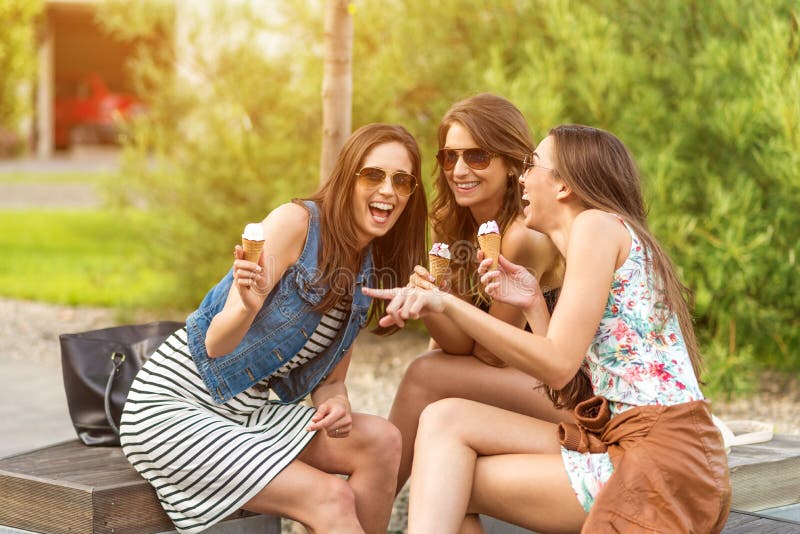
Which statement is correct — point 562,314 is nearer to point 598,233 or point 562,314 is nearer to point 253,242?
point 598,233

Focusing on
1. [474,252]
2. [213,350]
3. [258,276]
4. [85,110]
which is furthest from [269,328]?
[85,110]

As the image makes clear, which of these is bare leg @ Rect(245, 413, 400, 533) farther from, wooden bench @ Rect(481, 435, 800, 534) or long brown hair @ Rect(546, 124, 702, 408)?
long brown hair @ Rect(546, 124, 702, 408)

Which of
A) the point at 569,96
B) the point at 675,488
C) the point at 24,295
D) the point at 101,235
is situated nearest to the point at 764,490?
the point at 675,488

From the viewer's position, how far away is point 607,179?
108 inches

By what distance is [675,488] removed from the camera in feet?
8.31

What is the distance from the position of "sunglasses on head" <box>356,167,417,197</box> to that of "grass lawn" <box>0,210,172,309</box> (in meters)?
5.05

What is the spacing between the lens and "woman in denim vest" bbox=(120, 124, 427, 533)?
2.92 m

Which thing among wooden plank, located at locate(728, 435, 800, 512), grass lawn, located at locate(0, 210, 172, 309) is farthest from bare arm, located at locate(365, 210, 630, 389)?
grass lawn, located at locate(0, 210, 172, 309)

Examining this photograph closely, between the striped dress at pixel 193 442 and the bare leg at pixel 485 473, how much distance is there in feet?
1.43

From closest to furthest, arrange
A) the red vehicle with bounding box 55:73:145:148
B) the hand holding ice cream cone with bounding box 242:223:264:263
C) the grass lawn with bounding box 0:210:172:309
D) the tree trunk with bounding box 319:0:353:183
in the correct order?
1. the hand holding ice cream cone with bounding box 242:223:264:263
2. the tree trunk with bounding box 319:0:353:183
3. the grass lawn with bounding box 0:210:172:309
4. the red vehicle with bounding box 55:73:145:148

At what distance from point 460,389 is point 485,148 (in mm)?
734

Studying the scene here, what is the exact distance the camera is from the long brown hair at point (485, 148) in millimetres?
3312

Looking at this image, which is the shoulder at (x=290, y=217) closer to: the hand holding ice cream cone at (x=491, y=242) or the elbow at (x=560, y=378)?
the hand holding ice cream cone at (x=491, y=242)

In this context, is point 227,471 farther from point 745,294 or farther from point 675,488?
point 745,294
